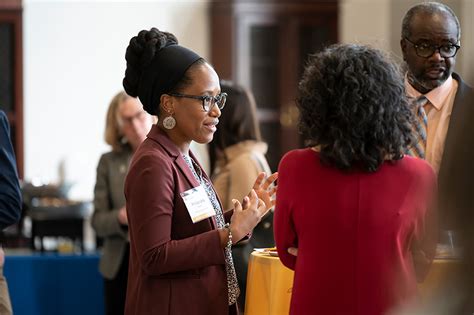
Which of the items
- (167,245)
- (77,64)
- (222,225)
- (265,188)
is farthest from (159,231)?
(77,64)

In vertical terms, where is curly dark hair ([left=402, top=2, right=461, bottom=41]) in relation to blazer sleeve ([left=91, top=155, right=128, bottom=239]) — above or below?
above

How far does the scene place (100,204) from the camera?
4117mm

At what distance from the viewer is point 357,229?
206 centimetres

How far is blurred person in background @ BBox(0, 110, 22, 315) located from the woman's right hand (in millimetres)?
847

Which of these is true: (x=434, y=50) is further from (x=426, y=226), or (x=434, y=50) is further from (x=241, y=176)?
(x=241, y=176)

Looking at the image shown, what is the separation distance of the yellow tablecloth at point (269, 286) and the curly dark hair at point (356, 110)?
0.49 meters

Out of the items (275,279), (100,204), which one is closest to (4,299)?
(275,279)

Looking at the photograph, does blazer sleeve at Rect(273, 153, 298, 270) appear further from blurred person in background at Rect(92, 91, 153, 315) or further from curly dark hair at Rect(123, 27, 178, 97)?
blurred person in background at Rect(92, 91, 153, 315)

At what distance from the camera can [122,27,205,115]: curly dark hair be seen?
2441 millimetres

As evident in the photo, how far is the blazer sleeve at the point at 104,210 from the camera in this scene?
4.00 m

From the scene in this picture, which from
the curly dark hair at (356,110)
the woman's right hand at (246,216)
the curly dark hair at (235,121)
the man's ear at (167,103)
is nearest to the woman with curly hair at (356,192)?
the curly dark hair at (356,110)

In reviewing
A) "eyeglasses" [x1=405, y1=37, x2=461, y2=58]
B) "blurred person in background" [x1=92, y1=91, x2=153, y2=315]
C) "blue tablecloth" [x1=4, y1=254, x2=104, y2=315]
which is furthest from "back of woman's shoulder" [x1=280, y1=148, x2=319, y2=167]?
"blue tablecloth" [x1=4, y1=254, x2=104, y2=315]

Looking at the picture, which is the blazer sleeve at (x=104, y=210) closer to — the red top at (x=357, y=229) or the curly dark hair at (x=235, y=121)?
the curly dark hair at (x=235, y=121)

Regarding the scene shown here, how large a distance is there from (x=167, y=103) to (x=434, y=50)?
913 mm
